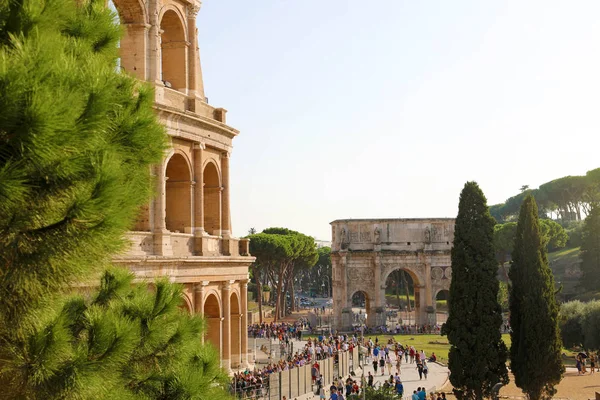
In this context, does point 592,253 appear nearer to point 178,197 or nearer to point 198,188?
point 198,188

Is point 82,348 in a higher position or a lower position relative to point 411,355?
higher

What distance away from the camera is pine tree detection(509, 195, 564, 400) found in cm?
2328

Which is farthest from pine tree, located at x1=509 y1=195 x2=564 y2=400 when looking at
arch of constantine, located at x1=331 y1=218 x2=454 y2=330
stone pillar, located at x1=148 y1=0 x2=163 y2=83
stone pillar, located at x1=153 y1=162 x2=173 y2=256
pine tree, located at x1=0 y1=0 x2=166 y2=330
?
arch of constantine, located at x1=331 y1=218 x2=454 y2=330

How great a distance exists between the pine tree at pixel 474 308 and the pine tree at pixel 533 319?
74cm

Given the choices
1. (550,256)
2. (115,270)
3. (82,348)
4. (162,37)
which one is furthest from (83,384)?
(550,256)

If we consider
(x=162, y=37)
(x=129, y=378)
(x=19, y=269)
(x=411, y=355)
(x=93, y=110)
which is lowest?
(x=411, y=355)

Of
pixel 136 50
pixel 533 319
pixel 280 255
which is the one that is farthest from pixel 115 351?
pixel 280 255

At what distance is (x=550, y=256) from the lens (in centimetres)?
7750

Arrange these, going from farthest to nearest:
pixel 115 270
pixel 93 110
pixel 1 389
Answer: pixel 115 270, pixel 1 389, pixel 93 110

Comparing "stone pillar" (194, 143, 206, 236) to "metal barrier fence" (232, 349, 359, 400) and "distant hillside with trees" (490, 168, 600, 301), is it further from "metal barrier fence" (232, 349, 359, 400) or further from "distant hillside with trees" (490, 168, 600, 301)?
"distant hillside with trees" (490, 168, 600, 301)

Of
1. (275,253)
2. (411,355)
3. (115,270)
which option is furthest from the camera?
(275,253)

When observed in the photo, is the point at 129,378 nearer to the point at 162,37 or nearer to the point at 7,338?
the point at 7,338

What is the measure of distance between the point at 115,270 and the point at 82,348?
284 cm

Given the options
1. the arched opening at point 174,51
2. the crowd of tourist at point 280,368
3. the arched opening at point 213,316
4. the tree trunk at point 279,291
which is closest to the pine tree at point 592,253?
the tree trunk at point 279,291
